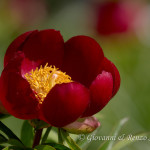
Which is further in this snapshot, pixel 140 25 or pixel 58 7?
pixel 58 7

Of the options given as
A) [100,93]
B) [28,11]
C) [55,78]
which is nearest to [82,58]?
[55,78]

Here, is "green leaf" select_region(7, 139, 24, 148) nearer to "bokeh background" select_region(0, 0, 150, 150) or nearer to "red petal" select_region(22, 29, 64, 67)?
"red petal" select_region(22, 29, 64, 67)

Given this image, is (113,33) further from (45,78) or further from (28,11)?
(45,78)

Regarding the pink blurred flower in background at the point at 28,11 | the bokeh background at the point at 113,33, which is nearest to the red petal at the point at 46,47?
the bokeh background at the point at 113,33

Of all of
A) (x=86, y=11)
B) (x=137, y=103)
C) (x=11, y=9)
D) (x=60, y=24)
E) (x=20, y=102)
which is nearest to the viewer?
(x=20, y=102)


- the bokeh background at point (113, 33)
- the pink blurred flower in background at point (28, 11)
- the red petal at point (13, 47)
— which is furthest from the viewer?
the pink blurred flower in background at point (28, 11)

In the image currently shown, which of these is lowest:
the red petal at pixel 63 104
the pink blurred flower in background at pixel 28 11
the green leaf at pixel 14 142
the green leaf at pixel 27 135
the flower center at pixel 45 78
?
the pink blurred flower in background at pixel 28 11

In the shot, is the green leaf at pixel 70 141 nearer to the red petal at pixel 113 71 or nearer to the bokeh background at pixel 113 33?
the red petal at pixel 113 71

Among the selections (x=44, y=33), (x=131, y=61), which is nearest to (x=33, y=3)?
(x=131, y=61)

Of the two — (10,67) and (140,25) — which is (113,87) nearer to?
(10,67)
